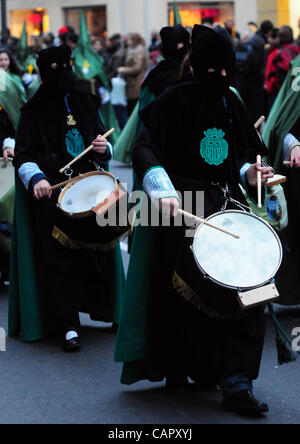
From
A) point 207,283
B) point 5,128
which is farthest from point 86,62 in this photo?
point 207,283

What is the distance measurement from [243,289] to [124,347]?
2.86ft

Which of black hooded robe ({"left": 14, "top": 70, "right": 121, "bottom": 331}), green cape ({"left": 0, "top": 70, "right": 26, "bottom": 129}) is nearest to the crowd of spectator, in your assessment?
green cape ({"left": 0, "top": 70, "right": 26, "bottom": 129})

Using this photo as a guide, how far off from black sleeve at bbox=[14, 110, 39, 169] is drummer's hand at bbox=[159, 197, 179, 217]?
1.79 meters

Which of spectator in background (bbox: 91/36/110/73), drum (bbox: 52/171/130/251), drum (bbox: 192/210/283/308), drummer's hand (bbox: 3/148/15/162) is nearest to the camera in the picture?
drum (bbox: 192/210/283/308)

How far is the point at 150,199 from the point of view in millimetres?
4594

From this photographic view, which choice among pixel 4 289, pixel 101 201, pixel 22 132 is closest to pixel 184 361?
pixel 101 201

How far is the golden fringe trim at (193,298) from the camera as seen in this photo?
446 cm

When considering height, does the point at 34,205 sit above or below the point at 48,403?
above

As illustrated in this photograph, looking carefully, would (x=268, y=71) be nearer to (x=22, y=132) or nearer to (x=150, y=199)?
(x=22, y=132)

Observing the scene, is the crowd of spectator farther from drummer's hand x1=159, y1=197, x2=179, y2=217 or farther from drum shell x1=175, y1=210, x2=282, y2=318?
drummer's hand x1=159, y1=197, x2=179, y2=217

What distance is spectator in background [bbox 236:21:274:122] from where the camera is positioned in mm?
14641

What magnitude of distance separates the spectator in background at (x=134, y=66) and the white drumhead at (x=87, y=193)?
10917 millimetres

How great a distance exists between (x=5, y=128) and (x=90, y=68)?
29.1ft

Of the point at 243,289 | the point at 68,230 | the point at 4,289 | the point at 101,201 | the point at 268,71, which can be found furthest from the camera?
the point at 268,71
